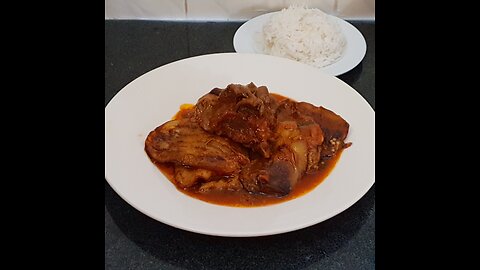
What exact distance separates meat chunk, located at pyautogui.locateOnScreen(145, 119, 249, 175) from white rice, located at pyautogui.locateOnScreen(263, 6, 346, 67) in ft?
2.09

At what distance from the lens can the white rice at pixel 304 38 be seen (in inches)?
73.5

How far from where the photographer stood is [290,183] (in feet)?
4.06

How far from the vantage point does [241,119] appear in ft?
4.39

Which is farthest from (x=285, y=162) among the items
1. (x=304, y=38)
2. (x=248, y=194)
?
(x=304, y=38)

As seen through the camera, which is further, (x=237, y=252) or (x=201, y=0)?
(x=201, y=0)

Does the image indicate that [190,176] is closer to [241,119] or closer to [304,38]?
[241,119]

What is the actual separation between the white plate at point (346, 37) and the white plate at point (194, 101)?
230mm

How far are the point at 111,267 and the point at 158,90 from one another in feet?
1.80

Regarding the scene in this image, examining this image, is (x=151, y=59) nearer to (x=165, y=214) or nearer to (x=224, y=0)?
(x=224, y=0)

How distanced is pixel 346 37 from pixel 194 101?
2.35 ft

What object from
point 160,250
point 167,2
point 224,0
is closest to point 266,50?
point 224,0

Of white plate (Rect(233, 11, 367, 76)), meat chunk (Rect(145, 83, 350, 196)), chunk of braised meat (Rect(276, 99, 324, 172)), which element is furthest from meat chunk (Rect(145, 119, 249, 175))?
white plate (Rect(233, 11, 367, 76))

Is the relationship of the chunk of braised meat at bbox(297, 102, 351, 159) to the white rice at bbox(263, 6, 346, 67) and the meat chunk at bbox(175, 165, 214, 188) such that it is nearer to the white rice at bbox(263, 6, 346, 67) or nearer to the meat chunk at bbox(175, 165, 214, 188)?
the meat chunk at bbox(175, 165, 214, 188)

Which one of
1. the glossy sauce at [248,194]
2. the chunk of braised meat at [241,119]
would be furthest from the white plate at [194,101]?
the chunk of braised meat at [241,119]
